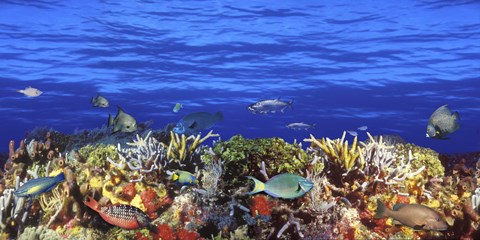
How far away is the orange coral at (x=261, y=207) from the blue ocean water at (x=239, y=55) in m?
14.8

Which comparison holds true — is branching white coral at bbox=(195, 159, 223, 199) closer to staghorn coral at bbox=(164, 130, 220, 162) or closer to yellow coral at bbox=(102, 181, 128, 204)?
staghorn coral at bbox=(164, 130, 220, 162)

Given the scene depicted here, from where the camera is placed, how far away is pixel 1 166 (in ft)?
45.0

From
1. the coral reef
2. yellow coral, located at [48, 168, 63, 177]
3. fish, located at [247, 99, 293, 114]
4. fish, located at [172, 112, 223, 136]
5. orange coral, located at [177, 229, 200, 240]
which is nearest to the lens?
orange coral, located at [177, 229, 200, 240]

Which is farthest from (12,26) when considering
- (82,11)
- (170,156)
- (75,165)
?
(170,156)

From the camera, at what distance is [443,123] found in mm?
6461

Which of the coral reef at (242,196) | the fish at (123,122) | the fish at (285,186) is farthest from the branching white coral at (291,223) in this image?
the fish at (123,122)

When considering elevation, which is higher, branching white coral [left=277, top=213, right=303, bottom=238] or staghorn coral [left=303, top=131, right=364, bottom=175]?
staghorn coral [left=303, top=131, right=364, bottom=175]

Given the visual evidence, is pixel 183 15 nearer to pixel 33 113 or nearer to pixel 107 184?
pixel 107 184

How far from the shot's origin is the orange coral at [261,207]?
16.9ft

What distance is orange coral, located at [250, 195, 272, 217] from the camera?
515cm

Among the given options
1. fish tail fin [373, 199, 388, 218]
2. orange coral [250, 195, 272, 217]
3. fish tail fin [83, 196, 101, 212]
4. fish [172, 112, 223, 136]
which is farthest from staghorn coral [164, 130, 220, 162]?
fish tail fin [373, 199, 388, 218]

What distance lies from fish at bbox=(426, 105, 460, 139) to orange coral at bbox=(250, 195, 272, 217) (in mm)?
3274

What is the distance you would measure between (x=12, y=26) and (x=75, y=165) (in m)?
16.8

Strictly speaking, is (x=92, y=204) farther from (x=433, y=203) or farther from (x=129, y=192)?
(x=433, y=203)
